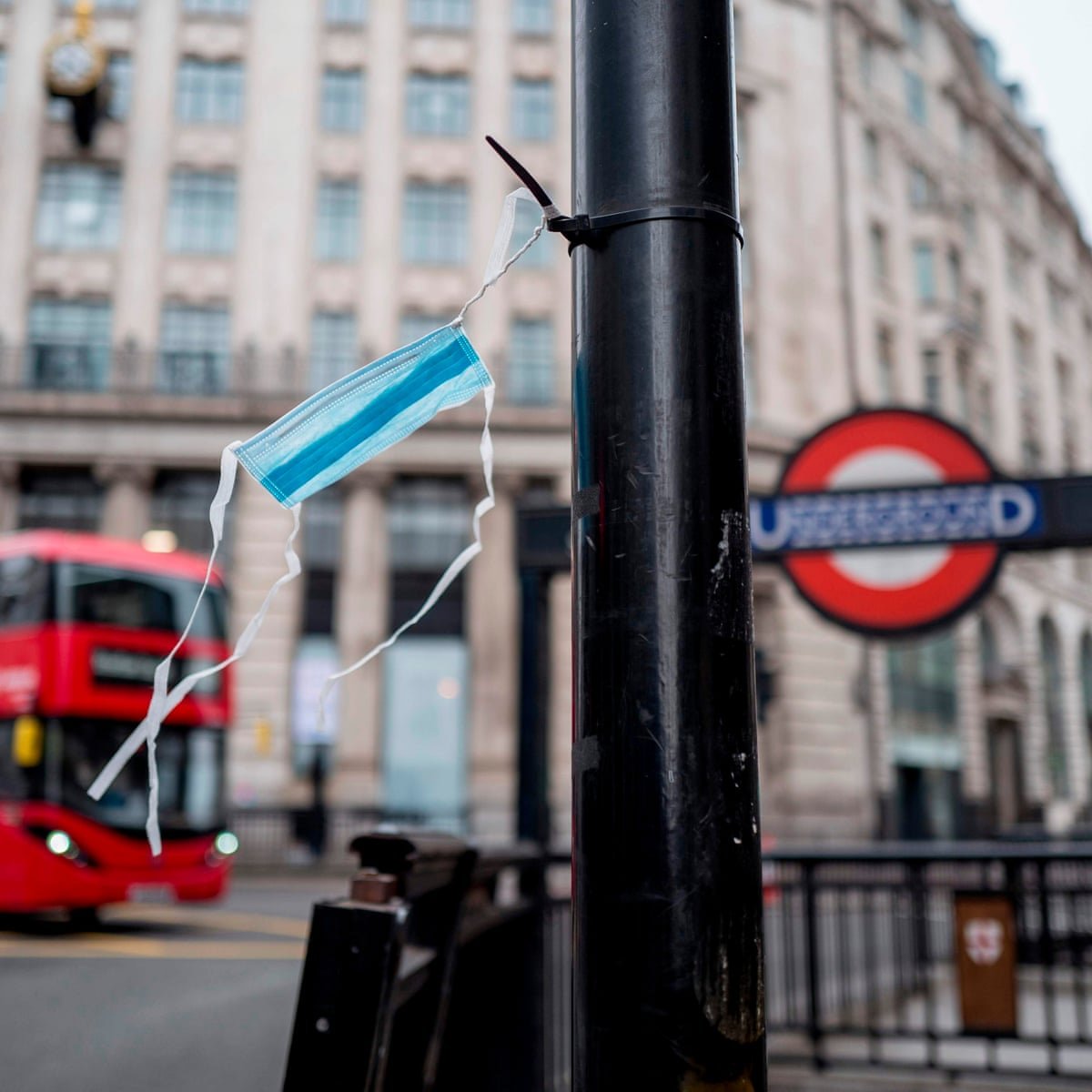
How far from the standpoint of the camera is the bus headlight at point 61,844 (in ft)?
37.6

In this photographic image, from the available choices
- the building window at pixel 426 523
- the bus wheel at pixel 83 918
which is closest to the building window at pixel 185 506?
the building window at pixel 426 523

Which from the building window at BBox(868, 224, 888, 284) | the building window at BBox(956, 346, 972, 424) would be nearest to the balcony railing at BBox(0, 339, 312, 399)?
the building window at BBox(868, 224, 888, 284)

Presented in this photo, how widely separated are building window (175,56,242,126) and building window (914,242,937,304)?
18.4 m

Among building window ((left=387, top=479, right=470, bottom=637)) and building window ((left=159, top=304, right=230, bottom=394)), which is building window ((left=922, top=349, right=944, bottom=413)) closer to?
building window ((left=387, top=479, right=470, bottom=637))

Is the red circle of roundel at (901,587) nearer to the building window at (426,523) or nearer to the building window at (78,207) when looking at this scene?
the building window at (426,523)

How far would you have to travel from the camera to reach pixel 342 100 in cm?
2834

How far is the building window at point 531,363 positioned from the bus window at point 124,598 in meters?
14.9

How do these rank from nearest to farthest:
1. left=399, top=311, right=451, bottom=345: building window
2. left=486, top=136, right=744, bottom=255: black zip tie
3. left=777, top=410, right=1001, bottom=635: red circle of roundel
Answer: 1. left=486, top=136, right=744, bottom=255: black zip tie
2. left=777, top=410, right=1001, bottom=635: red circle of roundel
3. left=399, top=311, right=451, bottom=345: building window

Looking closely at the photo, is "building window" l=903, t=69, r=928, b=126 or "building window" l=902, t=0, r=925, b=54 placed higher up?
"building window" l=902, t=0, r=925, b=54

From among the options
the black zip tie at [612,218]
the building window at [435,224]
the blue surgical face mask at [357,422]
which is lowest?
the blue surgical face mask at [357,422]

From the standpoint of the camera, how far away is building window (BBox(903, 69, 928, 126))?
117 feet

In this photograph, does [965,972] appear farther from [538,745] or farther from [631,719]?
[631,719]

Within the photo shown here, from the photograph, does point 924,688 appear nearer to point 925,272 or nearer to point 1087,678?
point 925,272

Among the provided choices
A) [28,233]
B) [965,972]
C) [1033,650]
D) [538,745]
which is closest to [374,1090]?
[538,745]
